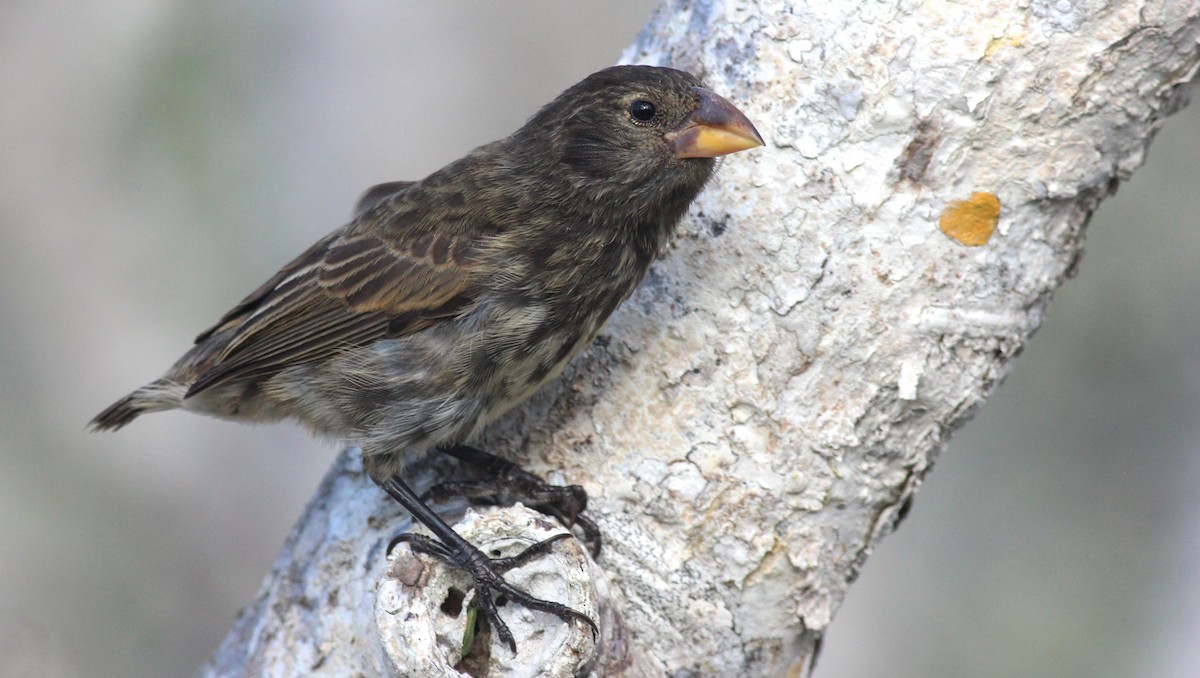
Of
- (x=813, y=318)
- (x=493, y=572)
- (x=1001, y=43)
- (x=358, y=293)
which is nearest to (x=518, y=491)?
(x=493, y=572)

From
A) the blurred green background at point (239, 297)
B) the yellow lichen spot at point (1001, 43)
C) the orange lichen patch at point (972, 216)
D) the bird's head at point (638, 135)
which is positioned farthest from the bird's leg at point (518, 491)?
the blurred green background at point (239, 297)

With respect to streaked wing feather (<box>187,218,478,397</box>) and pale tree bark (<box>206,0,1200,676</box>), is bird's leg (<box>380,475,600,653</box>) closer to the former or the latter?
pale tree bark (<box>206,0,1200,676</box>)

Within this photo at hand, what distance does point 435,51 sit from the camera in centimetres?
634

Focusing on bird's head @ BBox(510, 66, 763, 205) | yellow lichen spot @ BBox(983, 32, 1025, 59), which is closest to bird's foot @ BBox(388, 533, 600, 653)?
bird's head @ BBox(510, 66, 763, 205)

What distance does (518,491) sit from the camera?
3006 mm

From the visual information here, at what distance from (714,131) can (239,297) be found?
14.0 ft

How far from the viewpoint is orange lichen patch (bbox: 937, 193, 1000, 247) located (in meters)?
2.74

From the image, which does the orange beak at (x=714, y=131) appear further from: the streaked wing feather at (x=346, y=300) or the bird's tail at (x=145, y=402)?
the bird's tail at (x=145, y=402)

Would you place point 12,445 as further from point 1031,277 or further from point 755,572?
point 1031,277

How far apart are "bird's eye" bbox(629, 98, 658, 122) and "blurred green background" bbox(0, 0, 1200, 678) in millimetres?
2987

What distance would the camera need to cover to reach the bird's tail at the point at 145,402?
3516 mm

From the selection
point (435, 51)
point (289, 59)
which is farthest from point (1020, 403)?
point (289, 59)

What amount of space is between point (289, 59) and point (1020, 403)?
416 centimetres

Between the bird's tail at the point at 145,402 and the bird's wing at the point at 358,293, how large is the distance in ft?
0.63
